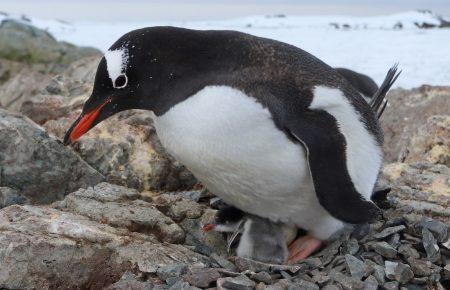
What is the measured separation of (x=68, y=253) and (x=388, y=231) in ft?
4.63

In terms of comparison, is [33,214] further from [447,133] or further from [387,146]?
[387,146]

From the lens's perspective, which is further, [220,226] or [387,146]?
[387,146]

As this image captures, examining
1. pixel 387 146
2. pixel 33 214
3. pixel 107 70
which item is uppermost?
pixel 107 70

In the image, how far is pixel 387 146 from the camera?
18.6ft

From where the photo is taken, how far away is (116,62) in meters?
2.59

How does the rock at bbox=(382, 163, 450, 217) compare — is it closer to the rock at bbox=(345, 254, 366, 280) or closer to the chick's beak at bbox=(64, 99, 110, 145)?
the rock at bbox=(345, 254, 366, 280)

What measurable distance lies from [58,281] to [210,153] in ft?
2.46

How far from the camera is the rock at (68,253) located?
2420mm

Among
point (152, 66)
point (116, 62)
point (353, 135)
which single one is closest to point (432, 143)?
point (353, 135)

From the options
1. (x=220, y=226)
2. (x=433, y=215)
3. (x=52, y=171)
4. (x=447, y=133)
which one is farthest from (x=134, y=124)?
(x=447, y=133)

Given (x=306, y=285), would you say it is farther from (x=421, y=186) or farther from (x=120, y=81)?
(x=421, y=186)

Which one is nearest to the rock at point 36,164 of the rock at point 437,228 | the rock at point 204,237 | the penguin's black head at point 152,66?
the rock at point 204,237

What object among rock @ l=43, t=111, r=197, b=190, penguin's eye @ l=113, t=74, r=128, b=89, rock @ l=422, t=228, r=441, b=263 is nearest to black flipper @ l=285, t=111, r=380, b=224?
rock @ l=422, t=228, r=441, b=263

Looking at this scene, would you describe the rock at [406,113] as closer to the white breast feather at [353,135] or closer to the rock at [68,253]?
the white breast feather at [353,135]
